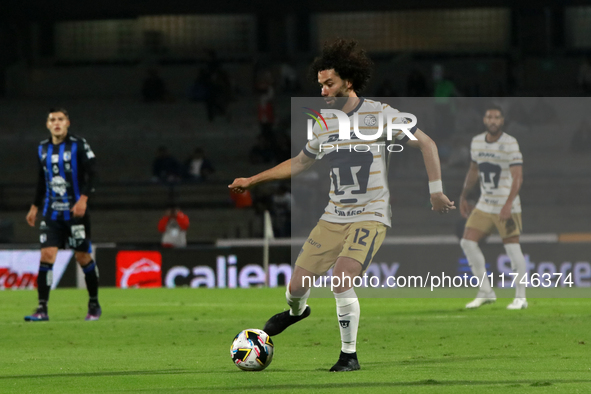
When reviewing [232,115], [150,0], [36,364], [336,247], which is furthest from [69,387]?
[150,0]

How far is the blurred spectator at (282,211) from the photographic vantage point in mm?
17906

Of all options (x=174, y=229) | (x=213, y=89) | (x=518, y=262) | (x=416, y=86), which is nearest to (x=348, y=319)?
(x=518, y=262)

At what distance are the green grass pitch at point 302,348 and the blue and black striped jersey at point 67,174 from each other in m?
1.16

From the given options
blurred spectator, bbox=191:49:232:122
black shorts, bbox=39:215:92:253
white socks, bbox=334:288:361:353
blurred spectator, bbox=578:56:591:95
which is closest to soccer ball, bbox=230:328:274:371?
white socks, bbox=334:288:361:353

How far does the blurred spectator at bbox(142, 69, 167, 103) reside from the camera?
91.4 feet

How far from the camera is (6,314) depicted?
11242mm

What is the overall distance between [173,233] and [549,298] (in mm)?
6627

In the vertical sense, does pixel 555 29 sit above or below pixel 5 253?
above

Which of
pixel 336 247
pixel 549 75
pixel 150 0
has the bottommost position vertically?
pixel 336 247

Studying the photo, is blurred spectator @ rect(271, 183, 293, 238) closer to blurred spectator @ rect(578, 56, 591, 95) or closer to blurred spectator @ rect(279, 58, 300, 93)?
blurred spectator @ rect(279, 58, 300, 93)

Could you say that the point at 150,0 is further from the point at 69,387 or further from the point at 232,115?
the point at 69,387

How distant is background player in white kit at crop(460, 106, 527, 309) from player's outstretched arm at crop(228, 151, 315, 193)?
464cm

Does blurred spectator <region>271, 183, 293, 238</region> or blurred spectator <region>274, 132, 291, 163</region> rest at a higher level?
blurred spectator <region>274, 132, 291, 163</region>

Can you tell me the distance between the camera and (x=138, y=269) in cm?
1633
